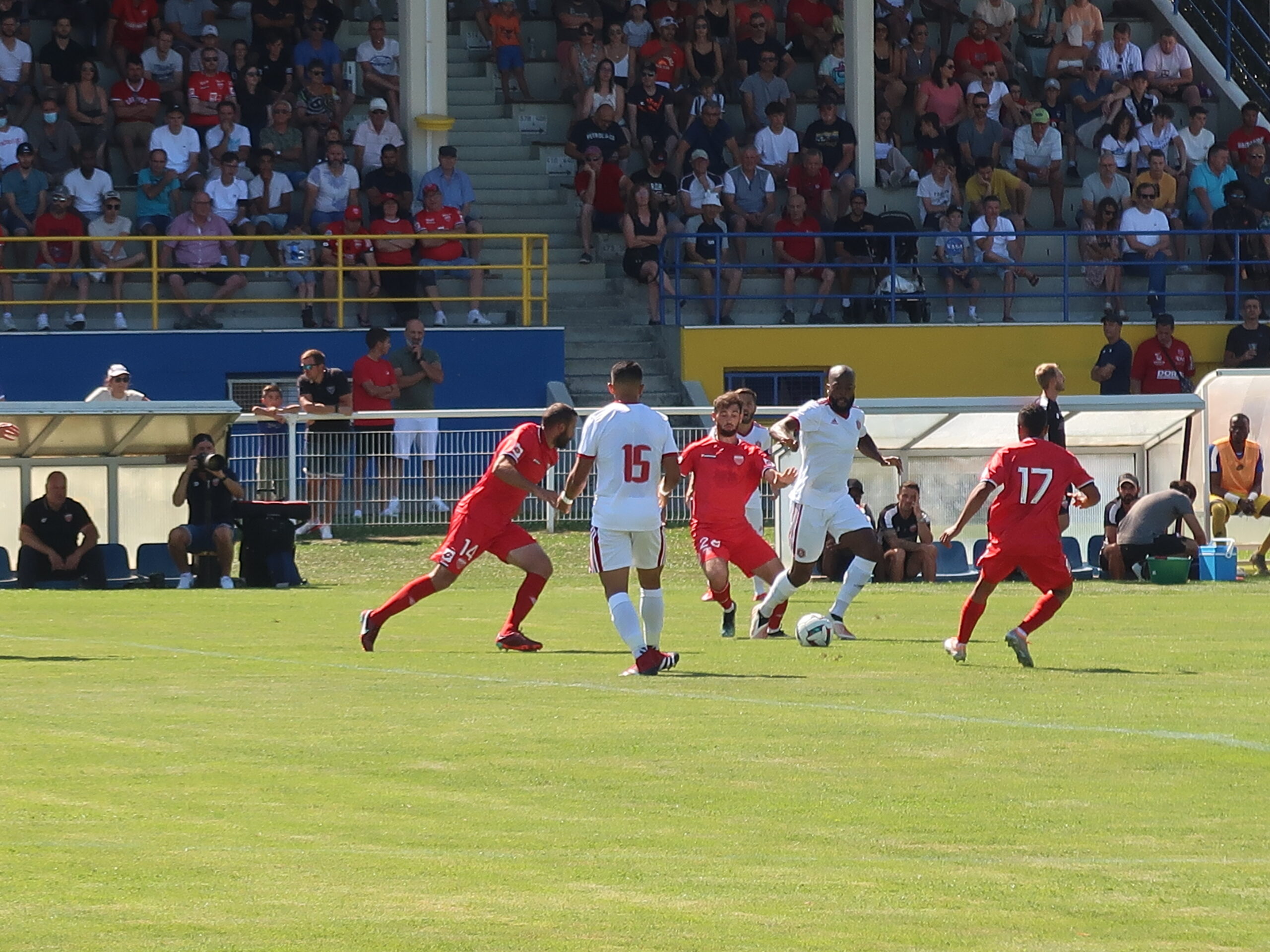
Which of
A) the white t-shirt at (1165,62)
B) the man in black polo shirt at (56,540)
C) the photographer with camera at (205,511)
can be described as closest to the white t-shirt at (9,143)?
the photographer with camera at (205,511)

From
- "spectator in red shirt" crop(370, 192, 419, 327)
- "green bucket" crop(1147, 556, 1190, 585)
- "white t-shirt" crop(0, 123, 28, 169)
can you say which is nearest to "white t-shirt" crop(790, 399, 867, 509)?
"green bucket" crop(1147, 556, 1190, 585)

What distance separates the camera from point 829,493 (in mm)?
16219

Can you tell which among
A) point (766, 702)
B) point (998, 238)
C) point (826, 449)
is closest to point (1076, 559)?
point (998, 238)

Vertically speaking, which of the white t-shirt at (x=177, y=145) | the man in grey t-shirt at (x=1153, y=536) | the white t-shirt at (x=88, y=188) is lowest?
the man in grey t-shirt at (x=1153, y=536)

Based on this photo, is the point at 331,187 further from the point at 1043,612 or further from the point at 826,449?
the point at 1043,612

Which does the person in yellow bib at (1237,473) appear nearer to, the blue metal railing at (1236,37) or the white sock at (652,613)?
the white sock at (652,613)

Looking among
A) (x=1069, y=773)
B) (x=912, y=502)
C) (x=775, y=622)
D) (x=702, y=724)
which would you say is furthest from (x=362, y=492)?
(x=1069, y=773)

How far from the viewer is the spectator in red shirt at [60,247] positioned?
29156mm

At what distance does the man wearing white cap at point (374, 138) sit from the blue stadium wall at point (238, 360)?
2990 millimetres

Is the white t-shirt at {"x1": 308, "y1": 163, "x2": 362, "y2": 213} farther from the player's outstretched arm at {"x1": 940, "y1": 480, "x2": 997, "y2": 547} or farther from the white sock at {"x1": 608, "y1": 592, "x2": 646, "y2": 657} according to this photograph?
the white sock at {"x1": 608, "y1": 592, "x2": 646, "y2": 657}

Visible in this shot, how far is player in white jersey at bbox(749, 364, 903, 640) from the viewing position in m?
→ 16.0

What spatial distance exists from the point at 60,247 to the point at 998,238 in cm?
1317

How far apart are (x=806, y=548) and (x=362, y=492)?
1071cm

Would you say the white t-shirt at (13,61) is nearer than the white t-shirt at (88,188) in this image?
No
